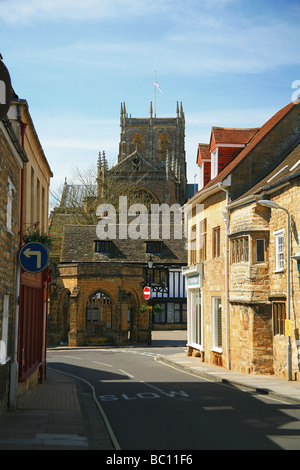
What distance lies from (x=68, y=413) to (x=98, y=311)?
3157 cm

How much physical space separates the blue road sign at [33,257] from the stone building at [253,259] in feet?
Result: 28.0

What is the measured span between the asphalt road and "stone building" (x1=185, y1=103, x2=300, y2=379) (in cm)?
247

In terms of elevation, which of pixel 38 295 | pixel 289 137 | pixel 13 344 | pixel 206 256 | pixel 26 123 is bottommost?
pixel 13 344

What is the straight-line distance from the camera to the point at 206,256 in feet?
93.1

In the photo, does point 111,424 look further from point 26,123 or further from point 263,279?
point 263,279

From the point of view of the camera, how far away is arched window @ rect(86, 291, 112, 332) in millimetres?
43000

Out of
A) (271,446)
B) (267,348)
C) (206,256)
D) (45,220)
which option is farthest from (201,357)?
(271,446)

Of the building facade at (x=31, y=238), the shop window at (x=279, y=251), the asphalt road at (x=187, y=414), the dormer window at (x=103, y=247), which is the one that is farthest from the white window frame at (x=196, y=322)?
the dormer window at (x=103, y=247)

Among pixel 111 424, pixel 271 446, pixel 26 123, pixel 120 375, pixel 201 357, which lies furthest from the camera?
pixel 201 357

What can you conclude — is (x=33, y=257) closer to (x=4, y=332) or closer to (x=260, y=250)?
(x=4, y=332)

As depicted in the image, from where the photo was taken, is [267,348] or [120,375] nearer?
[267,348]

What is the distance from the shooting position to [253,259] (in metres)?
22.2

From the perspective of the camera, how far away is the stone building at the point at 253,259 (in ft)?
67.2

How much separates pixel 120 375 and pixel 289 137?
11.9 meters
